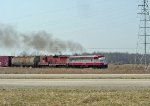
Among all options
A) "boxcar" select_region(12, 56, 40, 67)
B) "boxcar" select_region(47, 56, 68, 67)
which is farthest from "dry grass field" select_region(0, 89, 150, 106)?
"boxcar" select_region(12, 56, 40, 67)

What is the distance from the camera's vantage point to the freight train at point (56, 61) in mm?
88750

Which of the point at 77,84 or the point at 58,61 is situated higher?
the point at 58,61

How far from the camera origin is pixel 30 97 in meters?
18.3

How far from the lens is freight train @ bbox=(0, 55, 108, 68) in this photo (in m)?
88.8

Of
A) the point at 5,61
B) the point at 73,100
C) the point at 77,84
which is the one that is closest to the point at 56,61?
the point at 5,61

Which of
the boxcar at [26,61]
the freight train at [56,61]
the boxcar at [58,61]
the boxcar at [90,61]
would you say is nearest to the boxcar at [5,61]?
the freight train at [56,61]

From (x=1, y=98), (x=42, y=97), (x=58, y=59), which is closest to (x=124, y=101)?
(x=42, y=97)

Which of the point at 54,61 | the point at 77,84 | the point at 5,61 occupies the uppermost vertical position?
the point at 54,61

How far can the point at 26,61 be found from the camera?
10025cm

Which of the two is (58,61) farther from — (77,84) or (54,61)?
(77,84)

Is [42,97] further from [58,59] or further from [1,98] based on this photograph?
[58,59]

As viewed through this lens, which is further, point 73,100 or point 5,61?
point 5,61

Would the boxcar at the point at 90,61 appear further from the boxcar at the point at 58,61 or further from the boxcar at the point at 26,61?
the boxcar at the point at 26,61

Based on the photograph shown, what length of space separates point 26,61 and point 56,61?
10.3 m
